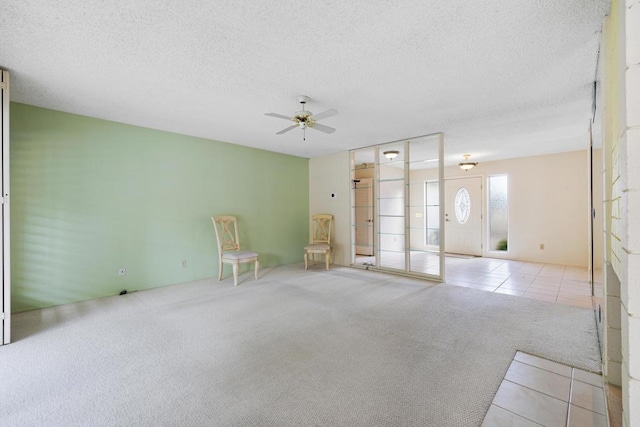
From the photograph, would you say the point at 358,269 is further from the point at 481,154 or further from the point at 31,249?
the point at 31,249

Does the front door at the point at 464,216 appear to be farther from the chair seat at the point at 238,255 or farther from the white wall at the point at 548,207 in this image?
the chair seat at the point at 238,255

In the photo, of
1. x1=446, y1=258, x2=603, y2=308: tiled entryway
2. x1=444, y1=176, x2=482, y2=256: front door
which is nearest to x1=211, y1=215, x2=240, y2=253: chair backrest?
x1=446, y1=258, x2=603, y2=308: tiled entryway

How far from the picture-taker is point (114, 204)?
393 centimetres

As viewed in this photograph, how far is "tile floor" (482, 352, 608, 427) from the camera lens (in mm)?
1569

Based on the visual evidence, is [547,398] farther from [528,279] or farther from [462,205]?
[462,205]

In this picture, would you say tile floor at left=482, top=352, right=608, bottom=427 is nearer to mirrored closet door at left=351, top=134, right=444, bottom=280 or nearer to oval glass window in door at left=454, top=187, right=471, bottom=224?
mirrored closet door at left=351, top=134, right=444, bottom=280

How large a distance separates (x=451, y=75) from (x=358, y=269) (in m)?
3.92

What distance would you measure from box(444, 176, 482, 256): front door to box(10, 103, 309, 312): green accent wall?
205 inches

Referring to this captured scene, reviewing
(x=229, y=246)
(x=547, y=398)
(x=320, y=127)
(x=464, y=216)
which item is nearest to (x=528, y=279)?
(x=464, y=216)

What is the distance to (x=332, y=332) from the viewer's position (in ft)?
8.81

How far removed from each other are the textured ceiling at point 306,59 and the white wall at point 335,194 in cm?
206

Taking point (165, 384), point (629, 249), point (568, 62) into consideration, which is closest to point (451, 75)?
point (568, 62)

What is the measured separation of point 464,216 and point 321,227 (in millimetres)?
4059

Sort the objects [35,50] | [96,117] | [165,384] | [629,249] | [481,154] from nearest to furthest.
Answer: [629,249]
[165,384]
[35,50]
[96,117]
[481,154]
